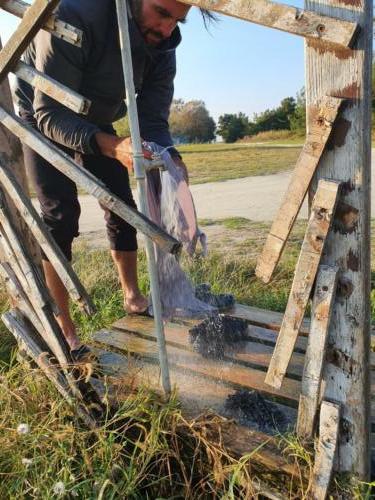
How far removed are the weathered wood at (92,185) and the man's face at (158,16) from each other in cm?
78

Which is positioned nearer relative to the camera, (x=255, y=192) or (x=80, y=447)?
(x=80, y=447)

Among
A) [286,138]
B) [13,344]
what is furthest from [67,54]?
[286,138]

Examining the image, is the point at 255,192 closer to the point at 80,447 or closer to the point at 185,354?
the point at 185,354

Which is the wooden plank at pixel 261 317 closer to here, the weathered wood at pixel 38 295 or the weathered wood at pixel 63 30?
the weathered wood at pixel 38 295

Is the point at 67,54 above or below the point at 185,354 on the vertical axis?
above

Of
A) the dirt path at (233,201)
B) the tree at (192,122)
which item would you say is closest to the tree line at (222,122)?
the tree at (192,122)

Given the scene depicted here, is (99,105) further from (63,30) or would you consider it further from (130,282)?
(130,282)

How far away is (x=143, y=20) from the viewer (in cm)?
221

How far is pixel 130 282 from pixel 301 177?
6.21ft

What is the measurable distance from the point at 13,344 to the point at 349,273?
2.47 meters

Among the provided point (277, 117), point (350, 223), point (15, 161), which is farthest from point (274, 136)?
point (350, 223)

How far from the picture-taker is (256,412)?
77.9 inches

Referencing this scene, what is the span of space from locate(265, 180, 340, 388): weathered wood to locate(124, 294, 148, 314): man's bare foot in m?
1.60

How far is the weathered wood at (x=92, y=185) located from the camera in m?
1.60
